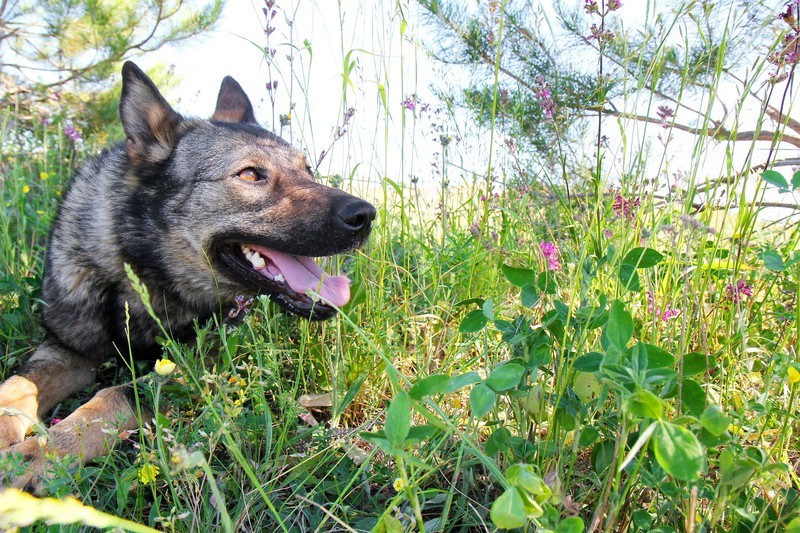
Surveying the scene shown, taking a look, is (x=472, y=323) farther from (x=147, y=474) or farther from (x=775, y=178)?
(x=147, y=474)

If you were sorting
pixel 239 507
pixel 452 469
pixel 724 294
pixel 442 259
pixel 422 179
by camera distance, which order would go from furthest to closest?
pixel 422 179
pixel 442 259
pixel 724 294
pixel 452 469
pixel 239 507

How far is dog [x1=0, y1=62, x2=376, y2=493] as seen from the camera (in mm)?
2098

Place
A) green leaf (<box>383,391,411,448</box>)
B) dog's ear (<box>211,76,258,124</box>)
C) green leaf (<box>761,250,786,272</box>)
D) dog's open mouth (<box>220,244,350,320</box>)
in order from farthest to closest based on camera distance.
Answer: dog's ear (<box>211,76,258,124</box>)
dog's open mouth (<box>220,244,350,320</box>)
green leaf (<box>761,250,786,272</box>)
green leaf (<box>383,391,411,448</box>)

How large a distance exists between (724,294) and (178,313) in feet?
6.38

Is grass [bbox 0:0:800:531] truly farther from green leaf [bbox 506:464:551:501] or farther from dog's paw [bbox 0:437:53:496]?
dog's paw [bbox 0:437:53:496]

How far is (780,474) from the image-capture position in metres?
1.14

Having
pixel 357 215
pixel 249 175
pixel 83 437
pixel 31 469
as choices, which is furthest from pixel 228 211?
pixel 31 469

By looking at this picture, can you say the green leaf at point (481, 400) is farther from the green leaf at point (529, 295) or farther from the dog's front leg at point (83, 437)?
the dog's front leg at point (83, 437)

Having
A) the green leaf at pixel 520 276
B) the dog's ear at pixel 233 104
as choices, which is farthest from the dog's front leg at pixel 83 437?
the dog's ear at pixel 233 104

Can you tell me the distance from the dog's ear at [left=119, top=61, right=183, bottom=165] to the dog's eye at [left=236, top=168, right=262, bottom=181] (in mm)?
364

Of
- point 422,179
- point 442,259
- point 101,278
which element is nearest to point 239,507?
point 101,278

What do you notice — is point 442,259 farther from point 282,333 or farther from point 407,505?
point 407,505

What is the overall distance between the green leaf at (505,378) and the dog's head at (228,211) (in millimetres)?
1084

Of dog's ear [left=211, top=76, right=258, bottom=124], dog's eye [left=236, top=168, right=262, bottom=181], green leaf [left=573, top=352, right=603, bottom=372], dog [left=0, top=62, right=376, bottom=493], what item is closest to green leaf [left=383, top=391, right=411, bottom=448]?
green leaf [left=573, top=352, right=603, bottom=372]
